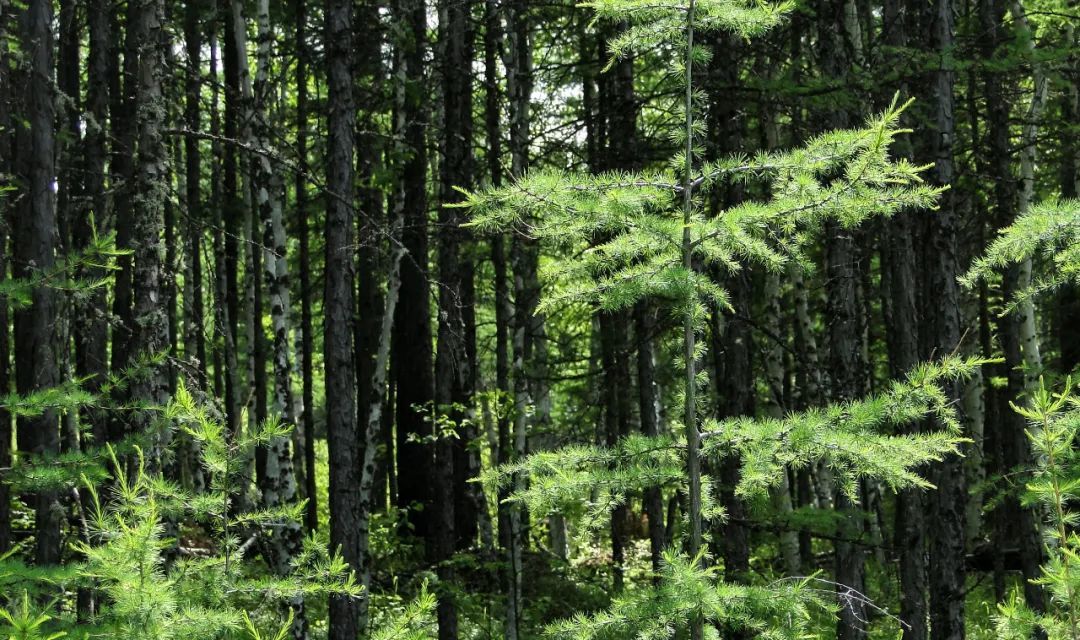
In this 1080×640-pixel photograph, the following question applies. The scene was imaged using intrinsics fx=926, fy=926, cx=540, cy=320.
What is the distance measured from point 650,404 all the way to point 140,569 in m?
7.69

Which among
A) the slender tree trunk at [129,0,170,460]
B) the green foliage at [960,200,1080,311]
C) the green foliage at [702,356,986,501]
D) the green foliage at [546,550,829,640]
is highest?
the slender tree trunk at [129,0,170,460]

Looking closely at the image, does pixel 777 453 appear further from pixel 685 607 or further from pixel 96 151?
pixel 96 151

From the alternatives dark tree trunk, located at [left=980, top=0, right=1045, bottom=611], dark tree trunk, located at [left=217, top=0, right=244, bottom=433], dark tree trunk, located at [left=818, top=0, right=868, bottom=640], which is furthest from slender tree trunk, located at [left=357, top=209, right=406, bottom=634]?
dark tree trunk, located at [left=980, top=0, right=1045, bottom=611]

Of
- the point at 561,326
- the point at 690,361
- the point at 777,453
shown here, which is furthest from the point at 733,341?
the point at 561,326

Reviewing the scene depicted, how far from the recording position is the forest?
496cm

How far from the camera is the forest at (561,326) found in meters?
4.96

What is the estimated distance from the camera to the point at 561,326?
2008 centimetres

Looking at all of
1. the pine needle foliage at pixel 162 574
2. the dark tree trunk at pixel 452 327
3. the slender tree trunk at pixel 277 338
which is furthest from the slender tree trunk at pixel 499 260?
the pine needle foliage at pixel 162 574

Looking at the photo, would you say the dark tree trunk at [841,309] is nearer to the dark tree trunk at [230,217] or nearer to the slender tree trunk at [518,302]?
the slender tree trunk at [518,302]

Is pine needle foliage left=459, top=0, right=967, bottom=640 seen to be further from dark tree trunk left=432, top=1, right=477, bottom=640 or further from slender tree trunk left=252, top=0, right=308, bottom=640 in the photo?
slender tree trunk left=252, top=0, right=308, bottom=640

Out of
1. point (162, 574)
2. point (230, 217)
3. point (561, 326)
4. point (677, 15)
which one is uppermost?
point (230, 217)

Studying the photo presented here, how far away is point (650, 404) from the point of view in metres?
11.2

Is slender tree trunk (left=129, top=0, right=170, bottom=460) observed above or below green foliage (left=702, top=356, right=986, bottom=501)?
above

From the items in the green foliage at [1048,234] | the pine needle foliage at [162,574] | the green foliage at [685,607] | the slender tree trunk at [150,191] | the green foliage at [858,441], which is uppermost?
the slender tree trunk at [150,191]
